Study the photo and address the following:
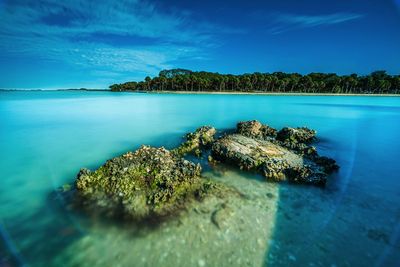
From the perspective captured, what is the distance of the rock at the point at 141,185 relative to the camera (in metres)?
4.96

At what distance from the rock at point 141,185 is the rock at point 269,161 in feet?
5.37

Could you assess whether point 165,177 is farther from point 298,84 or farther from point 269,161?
point 298,84

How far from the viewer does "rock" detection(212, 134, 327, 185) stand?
6.37 m

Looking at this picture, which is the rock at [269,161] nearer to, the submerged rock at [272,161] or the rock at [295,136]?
the submerged rock at [272,161]

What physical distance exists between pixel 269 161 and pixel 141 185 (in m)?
4.19

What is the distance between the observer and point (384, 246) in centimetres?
392

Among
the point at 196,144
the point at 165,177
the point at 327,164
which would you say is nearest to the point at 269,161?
the point at 327,164

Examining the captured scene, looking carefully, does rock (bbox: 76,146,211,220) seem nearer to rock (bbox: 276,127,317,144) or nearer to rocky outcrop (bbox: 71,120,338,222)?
rocky outcrop (bbox: 71,120,338,222)

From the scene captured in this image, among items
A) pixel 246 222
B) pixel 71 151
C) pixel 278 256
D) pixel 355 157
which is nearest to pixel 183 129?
pixel 71 151

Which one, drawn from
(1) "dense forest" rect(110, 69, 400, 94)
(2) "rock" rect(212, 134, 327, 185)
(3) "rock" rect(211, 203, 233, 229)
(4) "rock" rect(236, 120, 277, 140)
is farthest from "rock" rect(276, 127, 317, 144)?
(1) "dense forest" rect(110, 69, 400, 94)

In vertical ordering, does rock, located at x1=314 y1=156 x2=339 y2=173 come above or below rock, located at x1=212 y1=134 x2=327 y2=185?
below

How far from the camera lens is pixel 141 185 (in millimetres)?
5754

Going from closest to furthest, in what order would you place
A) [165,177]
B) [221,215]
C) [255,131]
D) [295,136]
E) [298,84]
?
1. [221,215]
2. [165,177]
3. [295,136]
4. [255,131]
5. [298,84]

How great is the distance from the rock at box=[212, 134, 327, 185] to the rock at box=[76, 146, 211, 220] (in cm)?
164
